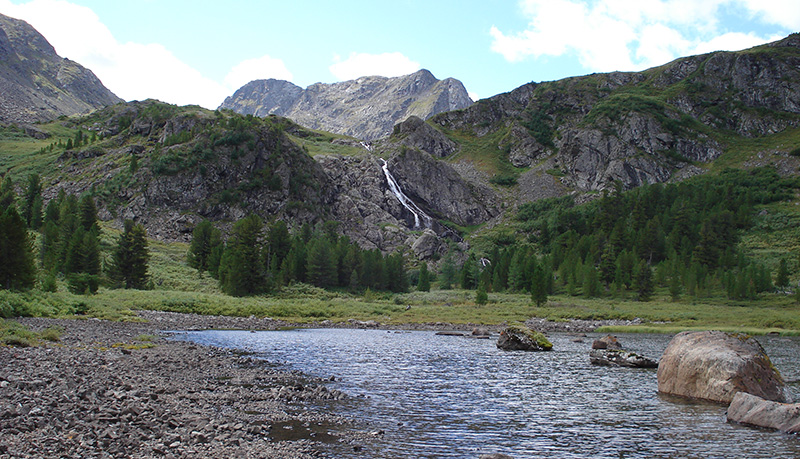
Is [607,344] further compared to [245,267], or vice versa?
[245,267]

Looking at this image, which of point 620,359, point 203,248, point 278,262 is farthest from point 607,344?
point 203,248

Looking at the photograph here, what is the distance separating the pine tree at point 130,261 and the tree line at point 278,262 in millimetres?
13671

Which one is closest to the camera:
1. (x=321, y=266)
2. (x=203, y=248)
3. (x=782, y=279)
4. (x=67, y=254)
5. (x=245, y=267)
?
(x=67, y=254)

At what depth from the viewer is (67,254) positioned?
75.4 meters

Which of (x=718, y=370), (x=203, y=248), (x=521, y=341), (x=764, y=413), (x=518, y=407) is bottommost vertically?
(x=521, y=341)

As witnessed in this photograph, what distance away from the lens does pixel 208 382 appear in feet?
72.4

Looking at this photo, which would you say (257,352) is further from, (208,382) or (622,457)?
(622,457)

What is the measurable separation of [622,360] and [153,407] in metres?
30.1

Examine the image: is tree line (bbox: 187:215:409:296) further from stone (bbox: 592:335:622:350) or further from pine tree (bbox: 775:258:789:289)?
pine tree (bbox: 775:258:789:289)

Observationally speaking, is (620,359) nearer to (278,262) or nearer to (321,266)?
(321,266)

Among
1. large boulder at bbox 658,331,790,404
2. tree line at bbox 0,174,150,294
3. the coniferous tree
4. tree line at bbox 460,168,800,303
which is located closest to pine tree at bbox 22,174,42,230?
tree line at bbox 0,174,150,294

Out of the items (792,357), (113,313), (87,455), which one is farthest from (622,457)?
(113,313)

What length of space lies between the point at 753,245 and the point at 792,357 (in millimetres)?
114453

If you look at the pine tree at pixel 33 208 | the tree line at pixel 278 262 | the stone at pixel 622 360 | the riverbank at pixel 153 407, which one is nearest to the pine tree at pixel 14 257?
the riverbank at pixel 153 407
